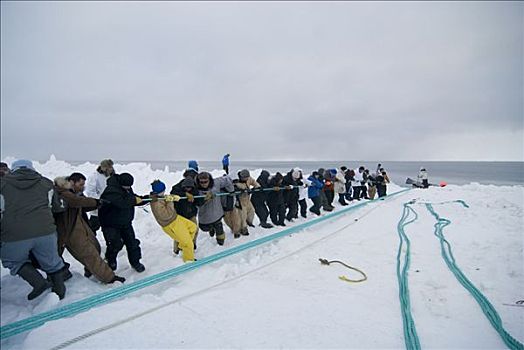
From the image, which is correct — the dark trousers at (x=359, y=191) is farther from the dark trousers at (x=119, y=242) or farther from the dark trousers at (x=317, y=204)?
the dark trousers at (x=119, y=242)

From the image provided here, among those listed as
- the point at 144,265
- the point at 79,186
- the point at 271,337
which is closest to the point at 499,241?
the point at 271,337

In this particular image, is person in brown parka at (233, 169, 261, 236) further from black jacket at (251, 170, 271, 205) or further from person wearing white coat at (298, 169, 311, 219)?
person wearing white coat at (298, 169, 311, 219)

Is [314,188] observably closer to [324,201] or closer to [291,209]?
[324,201]

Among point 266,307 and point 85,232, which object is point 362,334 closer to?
point 266,307

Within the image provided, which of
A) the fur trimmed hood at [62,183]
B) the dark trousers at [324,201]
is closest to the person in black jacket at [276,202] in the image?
the dark trousers at [324,201]

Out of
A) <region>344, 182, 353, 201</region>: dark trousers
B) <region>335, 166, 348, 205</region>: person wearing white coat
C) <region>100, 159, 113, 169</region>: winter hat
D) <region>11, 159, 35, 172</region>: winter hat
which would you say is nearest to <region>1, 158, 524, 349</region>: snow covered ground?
<region>11, 159, 35, 172</region>: winter hat

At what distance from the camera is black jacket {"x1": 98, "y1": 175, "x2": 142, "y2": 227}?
4164 millimetres

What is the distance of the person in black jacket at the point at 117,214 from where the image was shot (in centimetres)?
418

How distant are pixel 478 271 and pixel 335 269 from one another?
211cm

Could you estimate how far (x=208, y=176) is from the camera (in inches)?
216

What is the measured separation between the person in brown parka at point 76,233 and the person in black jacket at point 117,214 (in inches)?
12.2

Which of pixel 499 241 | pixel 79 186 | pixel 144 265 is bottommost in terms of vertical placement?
pixel 144 265

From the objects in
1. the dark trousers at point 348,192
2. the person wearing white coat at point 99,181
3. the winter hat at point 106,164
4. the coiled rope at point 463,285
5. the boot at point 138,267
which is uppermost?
the winter hat at point 106,164

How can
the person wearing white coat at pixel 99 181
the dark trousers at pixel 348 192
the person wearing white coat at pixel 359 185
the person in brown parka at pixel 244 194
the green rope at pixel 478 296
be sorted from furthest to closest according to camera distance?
1. the person wearing white coat at pixel 359 185
2. the dark trousers at pixel 348 192
3. the person in brown parka at pixel 244 194
4. the person wearing white coat at pixel 99 181
5. the green rope at pixel 478 296
